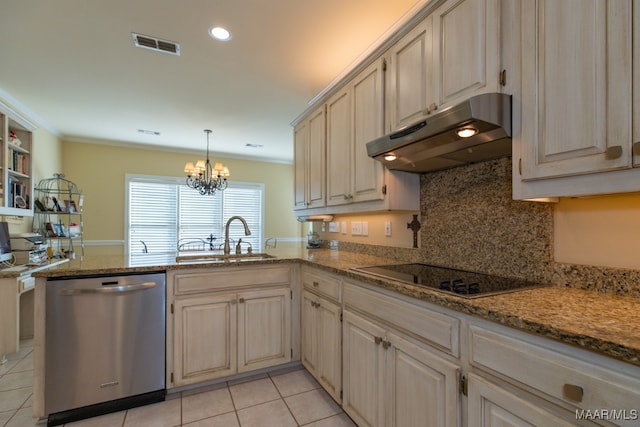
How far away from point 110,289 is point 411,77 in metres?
2.23

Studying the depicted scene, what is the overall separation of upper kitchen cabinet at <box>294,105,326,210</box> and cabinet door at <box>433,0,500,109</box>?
50.9 inches

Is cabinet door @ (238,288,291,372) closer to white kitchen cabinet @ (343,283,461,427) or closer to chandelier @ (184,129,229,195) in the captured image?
white kitchen cabinet @ (343,283,461,427)

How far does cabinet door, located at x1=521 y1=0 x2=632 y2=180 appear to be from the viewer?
0.91 m

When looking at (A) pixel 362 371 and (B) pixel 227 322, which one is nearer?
(A) pixel 362 371

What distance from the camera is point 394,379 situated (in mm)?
1394

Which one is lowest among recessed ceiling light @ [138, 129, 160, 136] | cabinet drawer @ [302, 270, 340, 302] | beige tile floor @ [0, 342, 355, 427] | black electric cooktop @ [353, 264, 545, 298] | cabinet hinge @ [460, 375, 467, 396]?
beige tile floor @ [0, 342, 355, 427]

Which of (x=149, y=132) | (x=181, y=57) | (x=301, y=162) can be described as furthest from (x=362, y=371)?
(x=149, y=132)

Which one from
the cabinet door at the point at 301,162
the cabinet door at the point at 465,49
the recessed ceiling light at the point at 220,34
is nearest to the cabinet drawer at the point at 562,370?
the cabinet door at the point at 465,49

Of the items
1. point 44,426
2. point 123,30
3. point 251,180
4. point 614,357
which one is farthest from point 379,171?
point 251,180

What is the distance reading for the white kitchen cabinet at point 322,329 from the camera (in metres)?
1.88

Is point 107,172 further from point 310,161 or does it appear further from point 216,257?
point 310,161

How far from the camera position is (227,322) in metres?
2.22

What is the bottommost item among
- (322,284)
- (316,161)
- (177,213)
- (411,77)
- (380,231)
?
(322,284)

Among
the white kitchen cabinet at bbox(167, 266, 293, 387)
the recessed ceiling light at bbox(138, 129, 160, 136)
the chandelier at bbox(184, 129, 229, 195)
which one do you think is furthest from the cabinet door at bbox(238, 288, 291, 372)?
the recessed ceiling light at bbox(138, 129, 160, 136)
